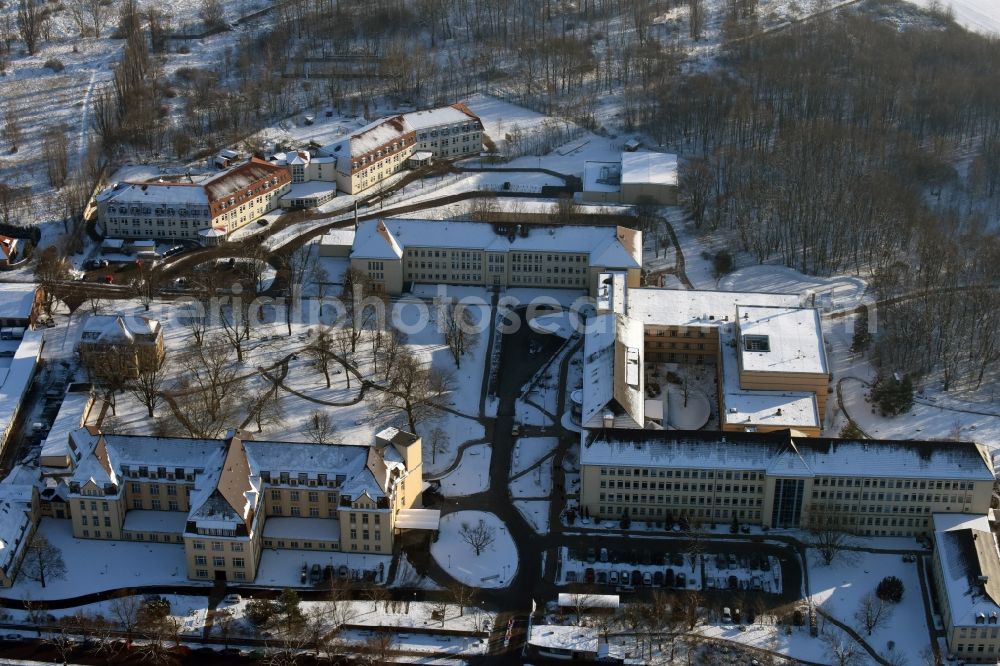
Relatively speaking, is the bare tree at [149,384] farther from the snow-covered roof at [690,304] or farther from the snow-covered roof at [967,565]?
the snow-covered roof at [967,565]

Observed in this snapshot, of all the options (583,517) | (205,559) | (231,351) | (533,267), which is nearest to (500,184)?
(533,267)

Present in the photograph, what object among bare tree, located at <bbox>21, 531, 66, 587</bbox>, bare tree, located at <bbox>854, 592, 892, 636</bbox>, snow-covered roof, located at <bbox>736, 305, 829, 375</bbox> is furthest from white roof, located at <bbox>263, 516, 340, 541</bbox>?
bare tree, located at <bbox>854, 592, 892, 636</bbox>

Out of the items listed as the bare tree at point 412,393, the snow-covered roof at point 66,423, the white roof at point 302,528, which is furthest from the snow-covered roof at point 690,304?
the snow-covered roof at point 66,423

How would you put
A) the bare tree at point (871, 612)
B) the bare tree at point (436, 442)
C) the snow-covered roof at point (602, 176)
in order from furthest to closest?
the snow-covered roof at point (602, 176), the bare tree at point (436, 442), the bare tree at point (871, 612)

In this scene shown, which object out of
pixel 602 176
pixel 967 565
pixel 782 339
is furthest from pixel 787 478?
pixel 602 176

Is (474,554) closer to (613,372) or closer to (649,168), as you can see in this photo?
(613,372)

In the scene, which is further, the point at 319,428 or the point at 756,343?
the point at 756,343
